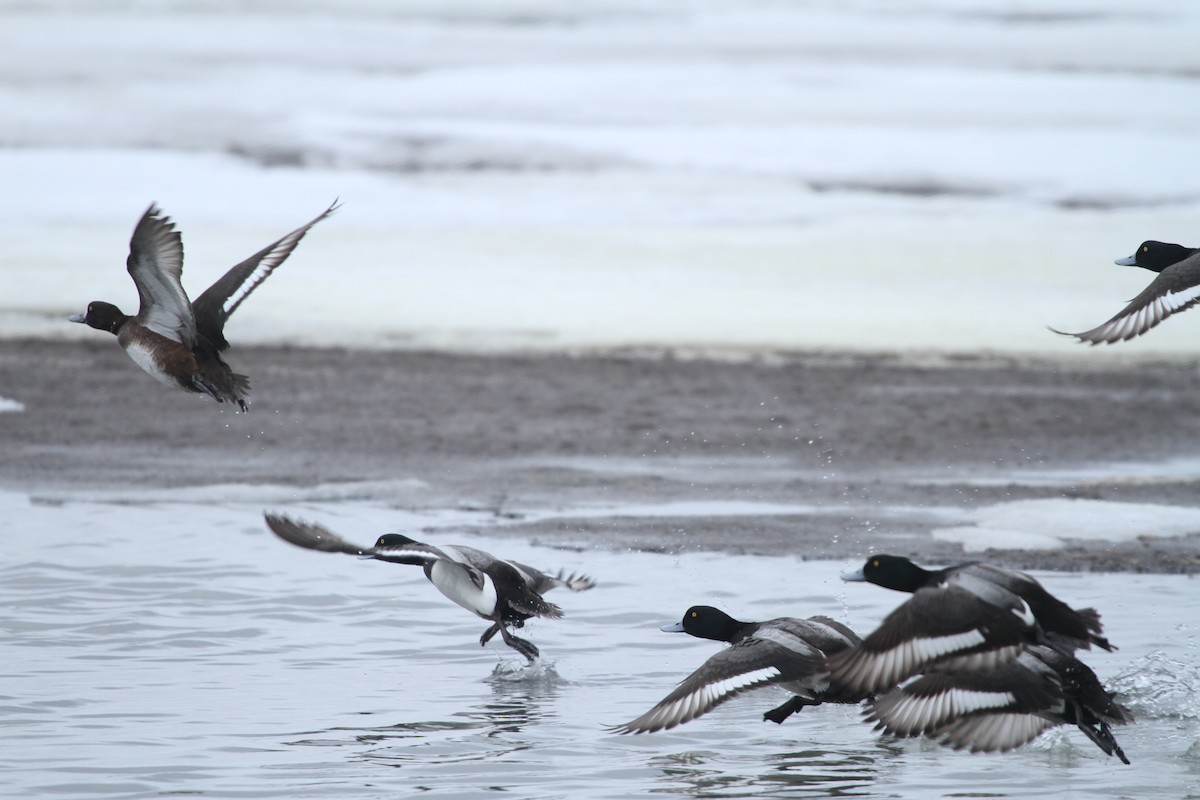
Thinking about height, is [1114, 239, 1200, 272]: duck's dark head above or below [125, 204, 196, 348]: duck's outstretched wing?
above

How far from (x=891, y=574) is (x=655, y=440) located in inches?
492

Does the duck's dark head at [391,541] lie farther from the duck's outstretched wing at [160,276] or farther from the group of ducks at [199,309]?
the duck's outstretched wing at [160,276]

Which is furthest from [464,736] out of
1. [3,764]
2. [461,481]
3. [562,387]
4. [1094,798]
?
[562,387]

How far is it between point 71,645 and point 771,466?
10156 millimetres

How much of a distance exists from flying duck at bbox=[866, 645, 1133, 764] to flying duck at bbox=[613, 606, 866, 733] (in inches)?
15.5

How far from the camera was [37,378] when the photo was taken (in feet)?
85.4

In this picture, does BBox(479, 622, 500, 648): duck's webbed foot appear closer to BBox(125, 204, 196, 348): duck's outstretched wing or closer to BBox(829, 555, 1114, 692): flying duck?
BBox(125, 204, 196, 348): duck's outstretched wing

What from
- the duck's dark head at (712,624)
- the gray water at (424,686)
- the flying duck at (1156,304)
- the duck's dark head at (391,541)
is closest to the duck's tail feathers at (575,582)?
the gray water at (424,686)

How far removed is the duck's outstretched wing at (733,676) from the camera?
702 cm

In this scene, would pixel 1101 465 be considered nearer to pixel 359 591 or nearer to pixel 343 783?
pixel 359 591

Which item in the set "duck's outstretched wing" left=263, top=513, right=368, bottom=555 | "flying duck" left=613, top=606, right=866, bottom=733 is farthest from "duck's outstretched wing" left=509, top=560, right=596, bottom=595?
"flying duck" left=613, top=606, right=866, bottom=733

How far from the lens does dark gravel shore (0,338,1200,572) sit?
13672 mm

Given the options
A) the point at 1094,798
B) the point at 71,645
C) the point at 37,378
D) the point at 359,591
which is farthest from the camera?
the point at 37,378

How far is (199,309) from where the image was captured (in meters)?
9.29
